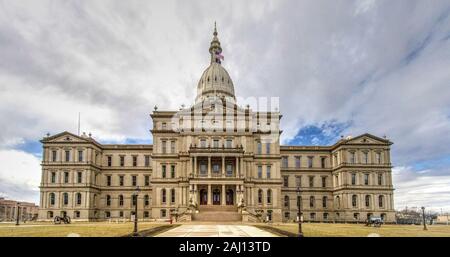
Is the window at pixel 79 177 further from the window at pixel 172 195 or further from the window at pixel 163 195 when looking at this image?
the window at pixel 172 195

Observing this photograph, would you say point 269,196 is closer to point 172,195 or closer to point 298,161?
point 298,161

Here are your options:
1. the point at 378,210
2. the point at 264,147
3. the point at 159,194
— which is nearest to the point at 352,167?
the point at 378,210

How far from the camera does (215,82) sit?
84062 millimetres

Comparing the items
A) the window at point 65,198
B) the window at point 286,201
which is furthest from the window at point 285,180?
the window at point 65,198

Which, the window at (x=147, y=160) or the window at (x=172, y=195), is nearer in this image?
the window at (x=172, y=195)

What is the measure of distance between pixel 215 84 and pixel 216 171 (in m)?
24.4

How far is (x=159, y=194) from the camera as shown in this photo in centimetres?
6681

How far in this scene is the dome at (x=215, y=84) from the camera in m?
83.1

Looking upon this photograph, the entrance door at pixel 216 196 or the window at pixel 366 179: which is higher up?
the window at pixel 366 179

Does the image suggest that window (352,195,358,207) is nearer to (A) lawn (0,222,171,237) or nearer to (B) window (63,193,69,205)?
(A) lawn (0,222,171,237)
